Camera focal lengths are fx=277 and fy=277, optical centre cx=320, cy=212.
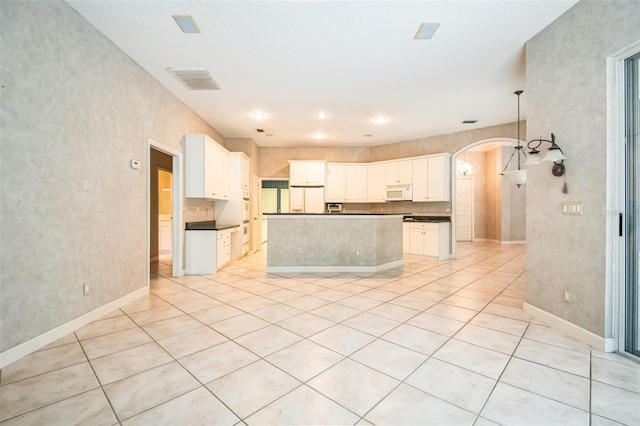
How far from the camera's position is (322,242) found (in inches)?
204

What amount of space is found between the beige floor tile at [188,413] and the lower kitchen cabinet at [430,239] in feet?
19.4

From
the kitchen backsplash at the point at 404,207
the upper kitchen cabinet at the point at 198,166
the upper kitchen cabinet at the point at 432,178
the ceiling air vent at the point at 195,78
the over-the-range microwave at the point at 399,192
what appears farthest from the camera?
the over-the-range microwave at the point at 399,192

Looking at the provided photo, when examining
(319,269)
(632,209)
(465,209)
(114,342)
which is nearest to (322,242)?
(319,269)

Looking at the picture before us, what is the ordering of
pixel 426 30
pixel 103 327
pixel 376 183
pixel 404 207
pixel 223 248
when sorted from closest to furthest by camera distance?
1. pixel 103 327
2. pixel 426 30
3. pixel 223 248
4. pixel 404 207
5. pixel 376 183

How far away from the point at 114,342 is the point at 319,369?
1848mm

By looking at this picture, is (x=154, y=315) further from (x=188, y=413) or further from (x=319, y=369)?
(x=319, y=369)

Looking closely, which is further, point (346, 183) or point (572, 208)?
point (346, 183)

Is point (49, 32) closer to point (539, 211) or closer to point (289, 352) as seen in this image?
point (289, 352)

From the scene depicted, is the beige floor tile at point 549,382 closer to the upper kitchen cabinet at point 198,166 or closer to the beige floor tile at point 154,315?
the beige floor tile at point 154,315

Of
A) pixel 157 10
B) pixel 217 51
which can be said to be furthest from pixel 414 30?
pixel 157 10

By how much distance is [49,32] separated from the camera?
2418 millimetres

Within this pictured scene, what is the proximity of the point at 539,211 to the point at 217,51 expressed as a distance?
13.2ft

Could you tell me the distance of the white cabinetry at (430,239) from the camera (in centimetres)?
649

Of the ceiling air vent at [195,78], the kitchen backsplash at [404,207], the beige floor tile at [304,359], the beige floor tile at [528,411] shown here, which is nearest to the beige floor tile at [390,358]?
the beige floor tile at [304,359]
